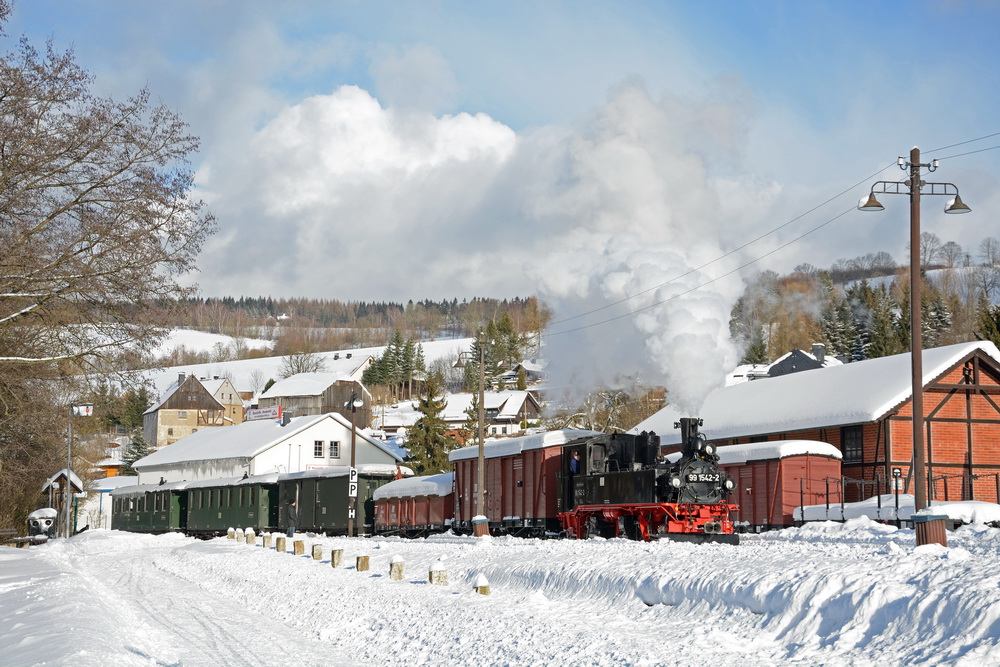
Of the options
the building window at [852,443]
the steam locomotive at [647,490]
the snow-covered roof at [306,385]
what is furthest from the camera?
the snow-covered roof at [306,385]

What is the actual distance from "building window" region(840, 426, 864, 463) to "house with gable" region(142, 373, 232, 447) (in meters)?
93.5

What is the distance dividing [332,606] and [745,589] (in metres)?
7.11

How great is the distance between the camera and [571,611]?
12680 millimetres

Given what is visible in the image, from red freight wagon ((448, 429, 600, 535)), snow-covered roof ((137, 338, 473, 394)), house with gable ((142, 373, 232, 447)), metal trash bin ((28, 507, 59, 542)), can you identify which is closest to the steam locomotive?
red freight wagon ((448, 429, 600, 535))

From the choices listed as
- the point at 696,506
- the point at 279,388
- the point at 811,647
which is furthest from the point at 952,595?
the point at 279,388

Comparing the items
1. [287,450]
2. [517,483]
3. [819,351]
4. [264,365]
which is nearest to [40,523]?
[287,450]

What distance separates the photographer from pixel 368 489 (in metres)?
40.7

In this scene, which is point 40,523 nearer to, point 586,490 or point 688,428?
point 586,490

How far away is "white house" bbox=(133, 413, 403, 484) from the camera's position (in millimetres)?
61188

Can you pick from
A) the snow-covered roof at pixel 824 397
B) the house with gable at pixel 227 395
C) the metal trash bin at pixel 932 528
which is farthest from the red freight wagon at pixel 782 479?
the house with gable at pixel 227 395

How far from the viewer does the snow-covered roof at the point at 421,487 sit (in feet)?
112

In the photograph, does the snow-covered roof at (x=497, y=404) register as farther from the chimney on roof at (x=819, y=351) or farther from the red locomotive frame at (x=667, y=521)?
the red locomotive frame at (x=667, y=521)

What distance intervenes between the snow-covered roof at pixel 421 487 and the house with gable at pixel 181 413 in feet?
267

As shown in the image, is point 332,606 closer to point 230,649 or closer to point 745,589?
point 230,649
